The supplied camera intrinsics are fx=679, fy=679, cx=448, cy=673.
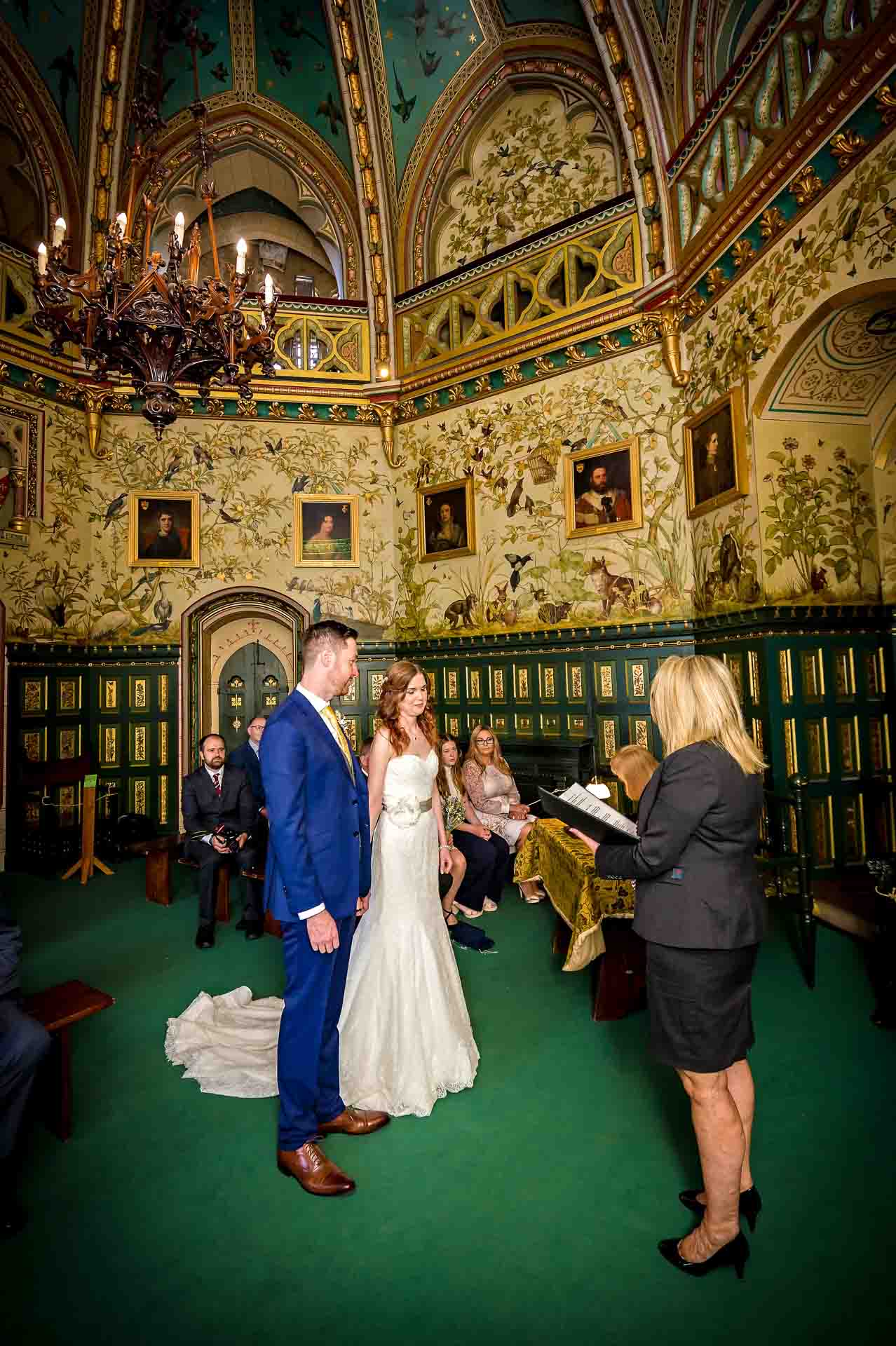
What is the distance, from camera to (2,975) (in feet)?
9.23

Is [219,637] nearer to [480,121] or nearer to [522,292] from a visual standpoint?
[522,292]

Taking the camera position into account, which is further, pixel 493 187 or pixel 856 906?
pixel 493 187

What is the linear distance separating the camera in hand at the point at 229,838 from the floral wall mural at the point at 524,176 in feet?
28.3

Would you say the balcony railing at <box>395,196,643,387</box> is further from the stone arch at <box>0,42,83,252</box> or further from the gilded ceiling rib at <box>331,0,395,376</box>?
the stone arch at <box>0,42,83,252</box>

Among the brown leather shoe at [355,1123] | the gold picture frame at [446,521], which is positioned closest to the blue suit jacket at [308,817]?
the brown leather shoe at [355,1123]

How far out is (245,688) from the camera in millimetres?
10961

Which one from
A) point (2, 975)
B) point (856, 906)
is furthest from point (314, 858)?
point (856, 906)

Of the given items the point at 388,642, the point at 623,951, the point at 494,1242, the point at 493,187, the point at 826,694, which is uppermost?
the point at 493,187

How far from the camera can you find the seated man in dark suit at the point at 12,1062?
2.60 m

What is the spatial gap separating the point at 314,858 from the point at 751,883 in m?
1.68

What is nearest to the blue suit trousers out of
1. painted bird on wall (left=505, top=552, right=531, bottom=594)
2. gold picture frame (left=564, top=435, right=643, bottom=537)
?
gold picture frame (left=564, top=435, right=643, bottom=537)

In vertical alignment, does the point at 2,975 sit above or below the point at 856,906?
above

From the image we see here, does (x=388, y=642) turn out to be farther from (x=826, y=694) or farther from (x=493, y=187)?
(x=493, y=187)

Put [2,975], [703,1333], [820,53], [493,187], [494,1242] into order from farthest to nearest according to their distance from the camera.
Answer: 1. [493,187]
2. [820,53]
3. [2,975]
4. [494,1242]
5. [703,1333]
